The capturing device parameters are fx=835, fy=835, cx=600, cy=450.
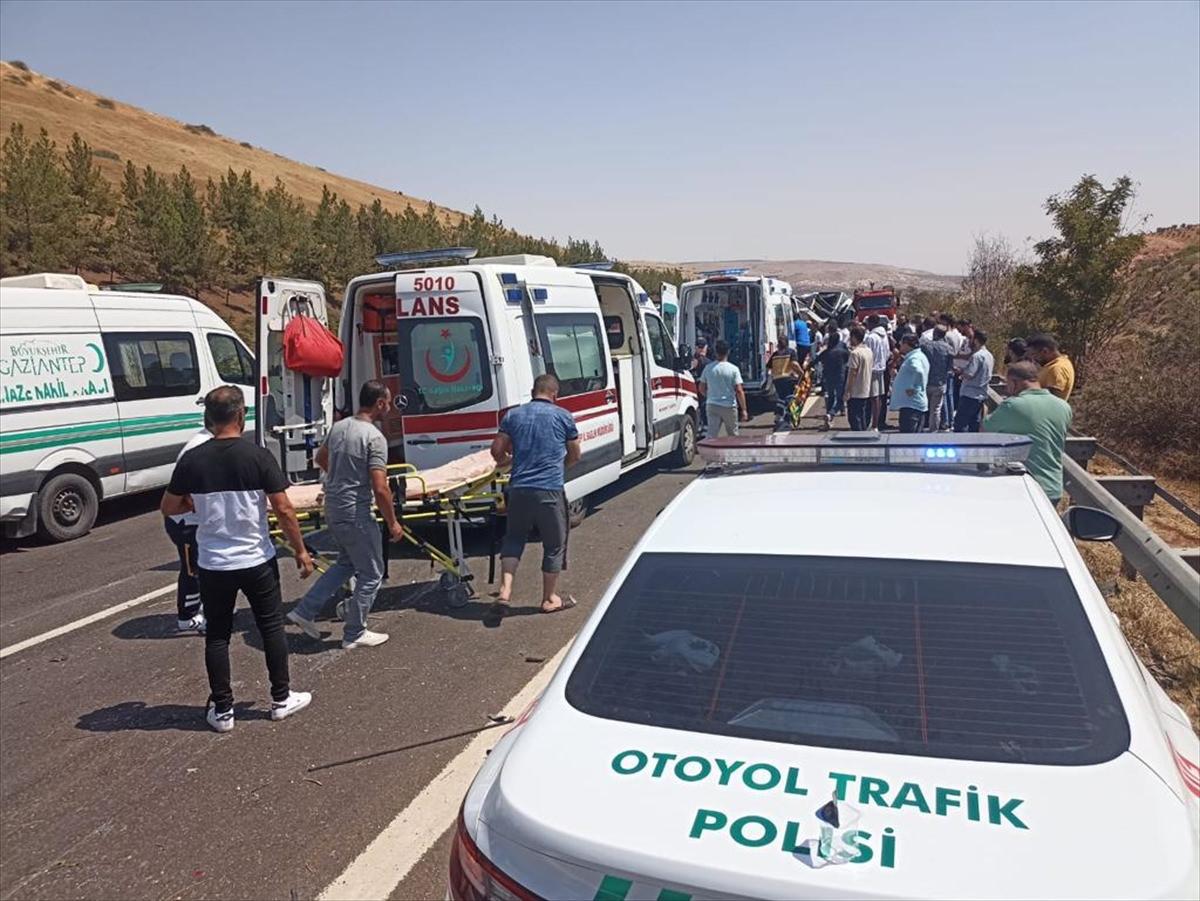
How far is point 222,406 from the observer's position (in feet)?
14.6

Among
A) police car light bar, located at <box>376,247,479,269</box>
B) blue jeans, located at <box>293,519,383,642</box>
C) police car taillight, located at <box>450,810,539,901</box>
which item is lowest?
blue jeans, located at <box>293,519,383,642</box>

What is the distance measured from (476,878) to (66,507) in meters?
9.11

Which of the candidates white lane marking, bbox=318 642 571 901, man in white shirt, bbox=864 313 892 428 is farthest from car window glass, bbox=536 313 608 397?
man in white shirt, bbox=864 313 892 428

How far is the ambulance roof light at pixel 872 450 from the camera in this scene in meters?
3.21

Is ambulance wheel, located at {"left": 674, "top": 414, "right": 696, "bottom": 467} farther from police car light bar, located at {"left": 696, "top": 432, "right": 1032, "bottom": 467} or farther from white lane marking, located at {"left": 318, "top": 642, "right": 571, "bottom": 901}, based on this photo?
police car light bar, located at {"left": 696, "top": 432, "right": 1032, "bottom": 467}

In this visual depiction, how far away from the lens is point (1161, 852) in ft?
5.07

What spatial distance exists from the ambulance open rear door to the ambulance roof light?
196 inches

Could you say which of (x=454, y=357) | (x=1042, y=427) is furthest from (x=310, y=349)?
(x=1042, y=427)

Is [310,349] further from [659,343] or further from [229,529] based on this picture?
[659,343]

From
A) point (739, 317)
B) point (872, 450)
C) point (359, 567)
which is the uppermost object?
point (739, 317)

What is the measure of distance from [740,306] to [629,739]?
15646 mm

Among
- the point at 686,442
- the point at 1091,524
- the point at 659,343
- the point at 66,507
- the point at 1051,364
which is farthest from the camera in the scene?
the point at 686,442

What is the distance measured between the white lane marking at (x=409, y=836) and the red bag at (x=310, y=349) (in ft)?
15.1

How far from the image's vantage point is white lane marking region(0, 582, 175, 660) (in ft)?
19.5
